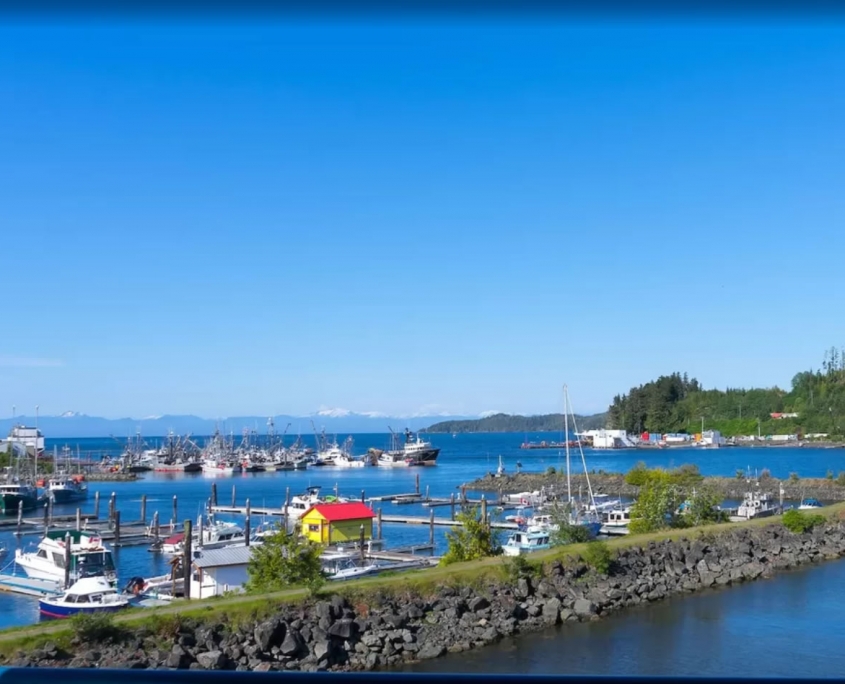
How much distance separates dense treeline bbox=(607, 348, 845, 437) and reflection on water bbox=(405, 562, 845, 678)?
49519mm

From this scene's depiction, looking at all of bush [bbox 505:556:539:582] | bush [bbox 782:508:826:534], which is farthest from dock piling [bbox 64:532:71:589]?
bush [bbox 782:508:826:534]

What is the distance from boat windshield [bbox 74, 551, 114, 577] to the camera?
11812mm

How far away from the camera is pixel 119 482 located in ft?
125

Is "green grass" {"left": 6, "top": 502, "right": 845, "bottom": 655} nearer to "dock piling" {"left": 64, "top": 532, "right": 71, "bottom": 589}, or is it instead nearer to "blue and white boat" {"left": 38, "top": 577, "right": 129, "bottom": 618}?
"blue and white boat" {"left": 38, "top": 577, "right": 129, "bottom": 618}

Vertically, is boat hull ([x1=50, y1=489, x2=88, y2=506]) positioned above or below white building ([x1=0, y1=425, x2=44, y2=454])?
below

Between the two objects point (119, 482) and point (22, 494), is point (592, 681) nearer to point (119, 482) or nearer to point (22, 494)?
point (22, 494)

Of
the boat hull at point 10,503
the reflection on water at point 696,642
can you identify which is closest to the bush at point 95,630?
the reflection on water at point 696,642

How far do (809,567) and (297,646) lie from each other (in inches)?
340

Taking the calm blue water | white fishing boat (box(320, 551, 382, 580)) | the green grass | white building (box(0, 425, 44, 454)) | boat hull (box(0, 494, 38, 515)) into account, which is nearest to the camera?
the green grass

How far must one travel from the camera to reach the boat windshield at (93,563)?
11.8 m

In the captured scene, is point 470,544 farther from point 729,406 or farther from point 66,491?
point 729,406

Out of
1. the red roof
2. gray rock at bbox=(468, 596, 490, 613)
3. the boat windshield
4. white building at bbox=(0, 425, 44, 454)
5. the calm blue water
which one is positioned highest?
white building at bbox=(0, 425, 44, 454)

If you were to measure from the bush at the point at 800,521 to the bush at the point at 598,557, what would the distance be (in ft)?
16.7

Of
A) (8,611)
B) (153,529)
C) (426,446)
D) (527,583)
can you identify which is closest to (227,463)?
(426,446)
